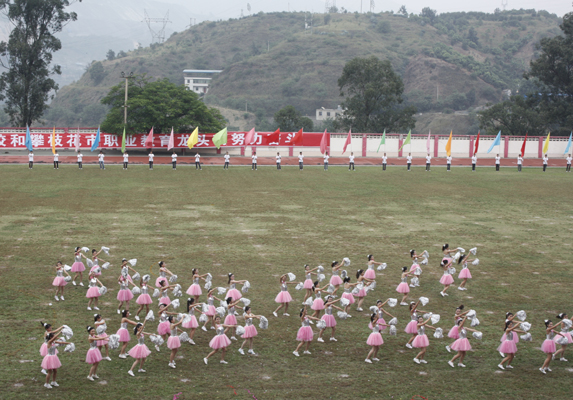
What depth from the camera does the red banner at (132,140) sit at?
51188 millimetres

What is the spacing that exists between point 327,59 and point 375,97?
243 ft

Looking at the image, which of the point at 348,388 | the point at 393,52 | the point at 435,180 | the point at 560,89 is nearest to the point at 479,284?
the point at 348,388

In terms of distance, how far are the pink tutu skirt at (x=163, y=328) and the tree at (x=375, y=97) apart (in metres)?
64.4

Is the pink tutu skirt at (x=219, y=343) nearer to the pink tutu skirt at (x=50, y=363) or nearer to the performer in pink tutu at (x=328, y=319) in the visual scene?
the performer in pink tutu at (x=328, y=319)

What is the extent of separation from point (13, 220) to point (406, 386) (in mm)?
20071

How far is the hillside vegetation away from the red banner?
207 ft

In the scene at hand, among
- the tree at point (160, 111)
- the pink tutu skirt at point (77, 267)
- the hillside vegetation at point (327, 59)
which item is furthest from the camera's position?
the hillside vegetation at point (327, 59)

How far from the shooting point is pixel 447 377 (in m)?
10.8

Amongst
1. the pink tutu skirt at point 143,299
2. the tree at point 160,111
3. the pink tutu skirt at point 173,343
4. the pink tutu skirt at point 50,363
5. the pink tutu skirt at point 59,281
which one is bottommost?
the pink tutu skirt at point 50,363

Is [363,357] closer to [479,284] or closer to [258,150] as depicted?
[479,284]

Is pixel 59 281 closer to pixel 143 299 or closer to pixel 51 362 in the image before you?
pixel 143 299

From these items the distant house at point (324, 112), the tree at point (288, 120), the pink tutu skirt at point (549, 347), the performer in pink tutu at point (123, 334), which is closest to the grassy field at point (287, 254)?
the performer in pink tutu at point (123, 334)

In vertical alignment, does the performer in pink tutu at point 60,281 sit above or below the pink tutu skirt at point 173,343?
above

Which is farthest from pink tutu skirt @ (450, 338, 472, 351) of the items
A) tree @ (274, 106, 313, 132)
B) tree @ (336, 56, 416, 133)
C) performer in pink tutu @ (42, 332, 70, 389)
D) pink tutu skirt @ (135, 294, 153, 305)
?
tree @ (274, 106, 313, 132)
